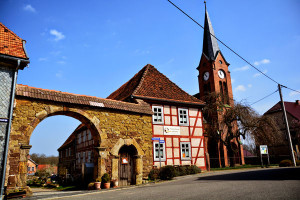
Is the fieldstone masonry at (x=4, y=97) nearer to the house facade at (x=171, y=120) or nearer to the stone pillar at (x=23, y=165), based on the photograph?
the stone pillar at (x=23, y=165)

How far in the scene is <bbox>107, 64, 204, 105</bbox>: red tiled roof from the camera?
57.1ft

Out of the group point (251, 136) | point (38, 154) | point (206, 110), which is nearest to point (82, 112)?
point (206, 110)

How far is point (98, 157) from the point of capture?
12055mm

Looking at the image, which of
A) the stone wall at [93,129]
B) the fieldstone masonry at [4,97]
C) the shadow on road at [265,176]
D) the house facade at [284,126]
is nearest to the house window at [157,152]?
the stone wall at [93,129]

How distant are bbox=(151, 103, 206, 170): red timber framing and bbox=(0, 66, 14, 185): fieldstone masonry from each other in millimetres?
9987

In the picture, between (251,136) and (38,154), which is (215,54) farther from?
(38,154)

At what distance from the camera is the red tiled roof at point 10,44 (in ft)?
31.3

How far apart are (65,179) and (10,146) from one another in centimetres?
1510

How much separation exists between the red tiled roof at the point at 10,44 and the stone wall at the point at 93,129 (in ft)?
6.38

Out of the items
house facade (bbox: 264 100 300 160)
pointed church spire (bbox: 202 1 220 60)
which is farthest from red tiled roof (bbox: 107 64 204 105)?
house facade (bbox: 264 100 300 160)

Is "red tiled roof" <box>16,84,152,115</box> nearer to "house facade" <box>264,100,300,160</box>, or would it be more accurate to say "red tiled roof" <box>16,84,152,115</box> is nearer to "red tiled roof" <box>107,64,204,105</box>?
"red tiled roof" <box>107,64,204,105</box>

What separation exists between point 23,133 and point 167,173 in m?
8.41

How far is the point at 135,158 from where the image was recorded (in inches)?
531

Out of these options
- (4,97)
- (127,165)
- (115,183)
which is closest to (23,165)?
(4,97)
